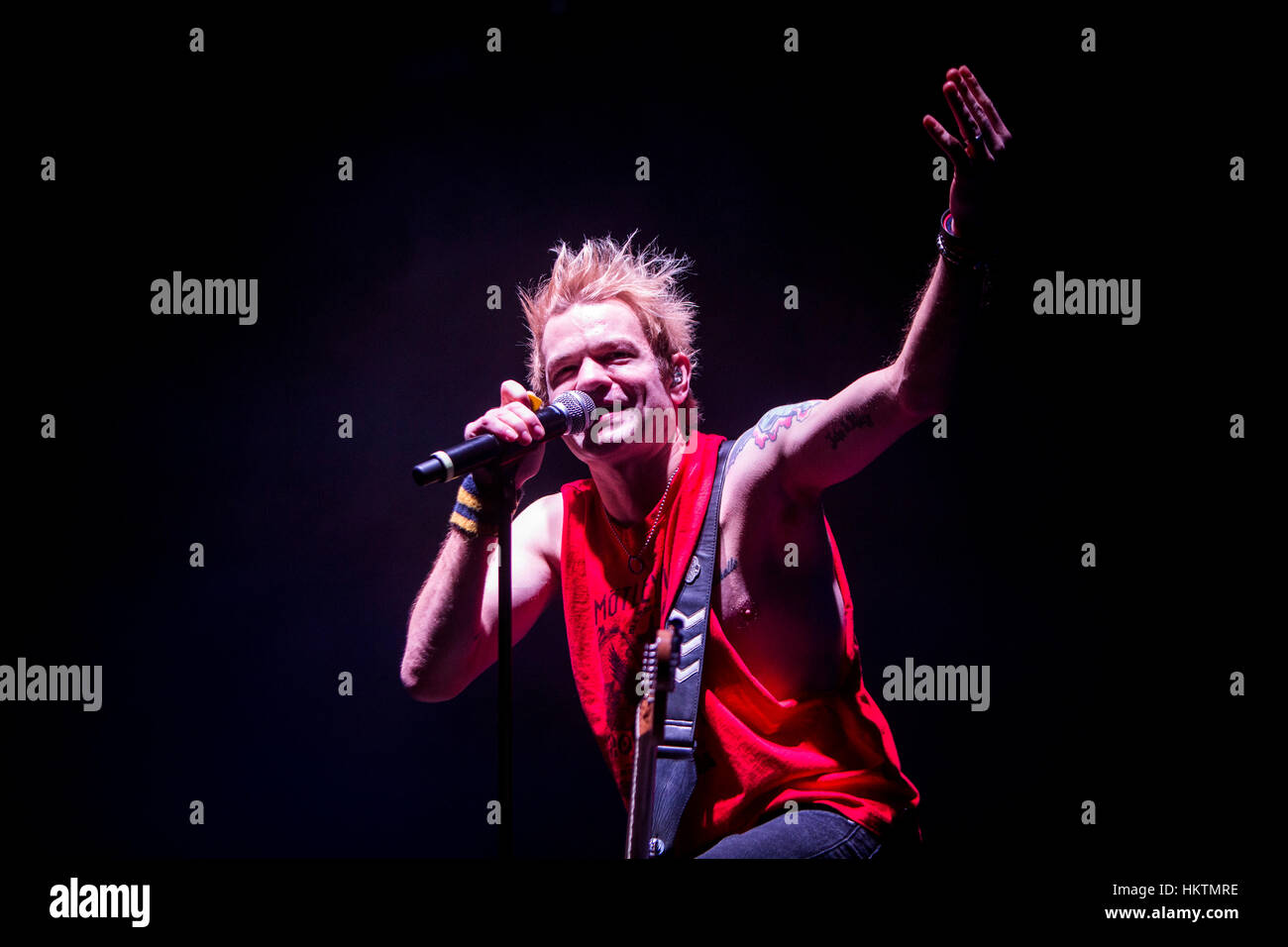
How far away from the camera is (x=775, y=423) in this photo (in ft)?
6.25

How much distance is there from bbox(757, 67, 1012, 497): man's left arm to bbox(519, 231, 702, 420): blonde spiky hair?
0.57 metres

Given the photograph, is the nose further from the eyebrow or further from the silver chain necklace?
the silver chain necklace

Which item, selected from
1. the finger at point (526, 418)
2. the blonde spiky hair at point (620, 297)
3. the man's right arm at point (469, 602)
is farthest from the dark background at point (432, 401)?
the finger at point (526, 418)

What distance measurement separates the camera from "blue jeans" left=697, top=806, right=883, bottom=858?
1.64 m

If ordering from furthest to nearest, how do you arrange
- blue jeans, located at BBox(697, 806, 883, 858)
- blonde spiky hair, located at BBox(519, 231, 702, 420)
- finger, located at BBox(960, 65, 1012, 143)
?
blonde spiky hair, located at BBox(519, 231, 702, 420) → blue jeans, located at BBox(697, 806, 883, 858) → finger, located at BBox(960, 65, 1012, 143)

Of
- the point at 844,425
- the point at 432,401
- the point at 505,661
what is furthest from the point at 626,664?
the point at 432,401

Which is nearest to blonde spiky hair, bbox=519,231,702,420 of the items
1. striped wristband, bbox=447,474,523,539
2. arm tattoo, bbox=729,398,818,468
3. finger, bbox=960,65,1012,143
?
arm tattoo, bbox=729,398,818,468

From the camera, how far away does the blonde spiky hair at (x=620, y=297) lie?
2.16 m

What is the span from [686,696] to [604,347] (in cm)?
80

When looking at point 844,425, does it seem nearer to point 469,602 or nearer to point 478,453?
point 478,453

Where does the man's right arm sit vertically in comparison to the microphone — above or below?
below

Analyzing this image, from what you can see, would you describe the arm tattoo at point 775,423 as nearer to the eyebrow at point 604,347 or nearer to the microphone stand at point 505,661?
the eyebrow at point 604,347
